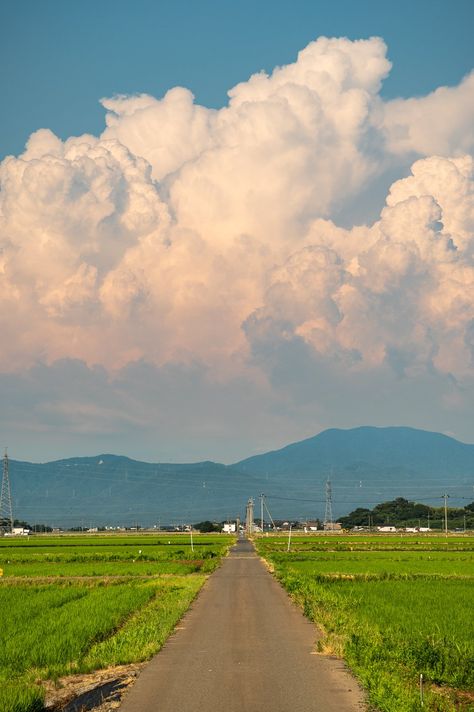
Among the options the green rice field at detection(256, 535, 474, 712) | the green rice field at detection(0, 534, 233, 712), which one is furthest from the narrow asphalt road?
the green rice field at detection(0, 534, 233, 712)

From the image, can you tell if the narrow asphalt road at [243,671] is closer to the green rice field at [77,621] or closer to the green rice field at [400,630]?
the green rice field at [400,630]

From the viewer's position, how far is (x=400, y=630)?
2570 centimetres

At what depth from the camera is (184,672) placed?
18.4 metres

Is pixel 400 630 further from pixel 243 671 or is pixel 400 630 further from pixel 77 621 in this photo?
pixel 77 621

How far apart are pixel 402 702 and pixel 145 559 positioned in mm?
62567

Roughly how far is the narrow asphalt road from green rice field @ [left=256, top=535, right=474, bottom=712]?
0.63 metres

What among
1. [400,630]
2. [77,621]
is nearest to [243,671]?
[400,630]

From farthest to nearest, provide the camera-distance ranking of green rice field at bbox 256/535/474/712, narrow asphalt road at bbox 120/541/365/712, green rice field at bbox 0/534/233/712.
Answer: green rice field at bbox 0/534/233/712, green rice field at bbox 256/535/474/712, narrow asphalt road at bbox 120/541/365/712

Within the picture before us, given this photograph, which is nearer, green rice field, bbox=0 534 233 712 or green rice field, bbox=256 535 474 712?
green rice field, bbox=256 535 474 712

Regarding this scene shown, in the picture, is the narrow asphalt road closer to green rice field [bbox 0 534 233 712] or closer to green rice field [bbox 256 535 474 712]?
green rice field [bbox 256 535 474 712]

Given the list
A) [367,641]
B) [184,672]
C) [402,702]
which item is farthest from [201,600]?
[402,702]

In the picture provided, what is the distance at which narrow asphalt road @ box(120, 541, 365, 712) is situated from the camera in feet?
50.6

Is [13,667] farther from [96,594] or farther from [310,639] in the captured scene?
[96,594]

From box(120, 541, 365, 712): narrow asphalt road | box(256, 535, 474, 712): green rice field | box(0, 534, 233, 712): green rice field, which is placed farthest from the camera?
box(0, 534, 233, 712): green rice field
